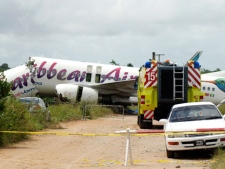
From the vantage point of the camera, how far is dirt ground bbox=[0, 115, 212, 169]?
42.4 feet

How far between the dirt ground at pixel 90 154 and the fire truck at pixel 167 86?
134 inches

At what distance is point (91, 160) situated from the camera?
14.0 m

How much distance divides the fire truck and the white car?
24.6ft

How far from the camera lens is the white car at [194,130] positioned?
13.7 m

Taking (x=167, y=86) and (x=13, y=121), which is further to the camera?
(x=167, y=86)

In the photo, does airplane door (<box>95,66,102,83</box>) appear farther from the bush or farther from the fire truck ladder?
the bush

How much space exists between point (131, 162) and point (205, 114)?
356 centimetres

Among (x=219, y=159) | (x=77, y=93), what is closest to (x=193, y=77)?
(x=219, y=159)

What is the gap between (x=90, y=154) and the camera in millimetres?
15445

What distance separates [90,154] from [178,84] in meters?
9.06

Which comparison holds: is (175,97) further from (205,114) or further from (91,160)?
(91,160)

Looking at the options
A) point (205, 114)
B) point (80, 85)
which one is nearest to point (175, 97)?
point (205, 114)

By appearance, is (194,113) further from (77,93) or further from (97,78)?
(97,78)

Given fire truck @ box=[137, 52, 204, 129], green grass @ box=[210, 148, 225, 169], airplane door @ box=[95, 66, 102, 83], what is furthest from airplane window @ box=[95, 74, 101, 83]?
green grass @ box=[210, 148, 225, 169]
